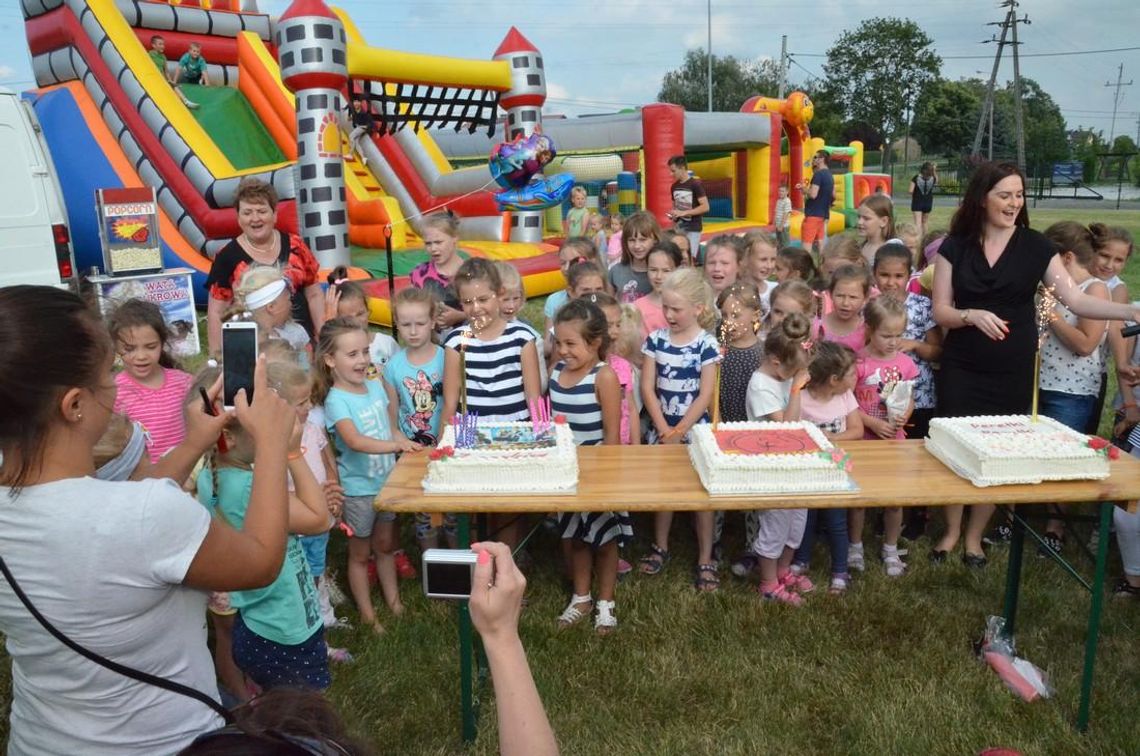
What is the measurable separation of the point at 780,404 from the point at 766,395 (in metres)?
0.08

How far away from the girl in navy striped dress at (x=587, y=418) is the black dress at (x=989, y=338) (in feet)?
5.45

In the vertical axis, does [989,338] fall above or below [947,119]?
below

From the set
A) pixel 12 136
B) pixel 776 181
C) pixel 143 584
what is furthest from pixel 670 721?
pixel 776 181

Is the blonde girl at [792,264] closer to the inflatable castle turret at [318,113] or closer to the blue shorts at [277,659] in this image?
the blue shorts at [277,659]

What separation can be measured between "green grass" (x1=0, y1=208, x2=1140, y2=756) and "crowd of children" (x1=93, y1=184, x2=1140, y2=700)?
16cm

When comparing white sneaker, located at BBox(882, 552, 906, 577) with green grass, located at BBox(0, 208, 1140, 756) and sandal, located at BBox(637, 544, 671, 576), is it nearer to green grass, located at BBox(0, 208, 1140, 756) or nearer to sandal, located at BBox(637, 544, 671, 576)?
green grass, located at BBox(0, 208, 1140, 756)

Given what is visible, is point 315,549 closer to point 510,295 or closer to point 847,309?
point 510,295

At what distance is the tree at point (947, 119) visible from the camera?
55781mm

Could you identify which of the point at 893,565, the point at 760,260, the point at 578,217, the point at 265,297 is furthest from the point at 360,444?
the point at 578,217

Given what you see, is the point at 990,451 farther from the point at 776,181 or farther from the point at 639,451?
the point at 776,181

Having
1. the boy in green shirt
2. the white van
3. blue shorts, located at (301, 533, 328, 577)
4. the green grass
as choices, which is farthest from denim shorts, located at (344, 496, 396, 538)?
the boy in green shirt

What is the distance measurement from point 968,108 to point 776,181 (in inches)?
1914

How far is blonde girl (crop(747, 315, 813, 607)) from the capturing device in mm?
3793

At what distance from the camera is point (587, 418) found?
3.79 metres
